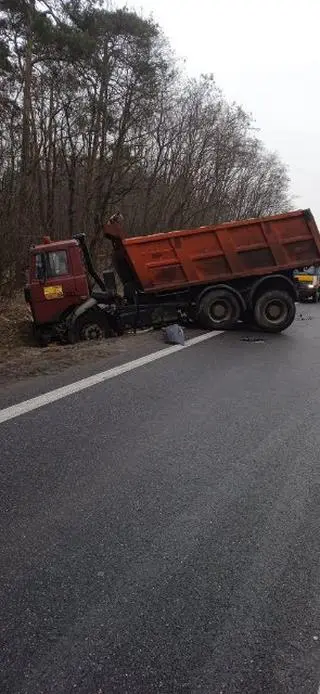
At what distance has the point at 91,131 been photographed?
2338 centimetres

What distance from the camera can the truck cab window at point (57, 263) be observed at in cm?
1131

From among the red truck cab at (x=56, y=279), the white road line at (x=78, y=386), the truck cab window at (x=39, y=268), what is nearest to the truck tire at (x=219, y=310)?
the white road line at (x=78, y=386)

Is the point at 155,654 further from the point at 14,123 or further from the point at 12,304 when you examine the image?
the point at 14,123

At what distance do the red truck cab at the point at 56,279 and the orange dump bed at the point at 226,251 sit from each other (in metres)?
1.30

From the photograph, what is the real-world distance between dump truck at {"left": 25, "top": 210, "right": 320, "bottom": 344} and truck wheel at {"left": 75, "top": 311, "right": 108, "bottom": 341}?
16cm

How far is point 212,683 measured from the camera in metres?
2.25

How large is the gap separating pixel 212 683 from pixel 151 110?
26.9 metres

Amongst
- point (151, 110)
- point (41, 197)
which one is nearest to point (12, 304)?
point (41, 197)

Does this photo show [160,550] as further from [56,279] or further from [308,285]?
[308,285]

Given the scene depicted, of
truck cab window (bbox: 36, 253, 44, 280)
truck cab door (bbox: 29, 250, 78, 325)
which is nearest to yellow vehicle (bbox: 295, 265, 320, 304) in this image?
truck cab door (bbox: 29, 250, 78, 325)

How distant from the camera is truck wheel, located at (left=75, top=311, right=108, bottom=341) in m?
11.5

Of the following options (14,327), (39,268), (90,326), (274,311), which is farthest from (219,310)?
(14,327)

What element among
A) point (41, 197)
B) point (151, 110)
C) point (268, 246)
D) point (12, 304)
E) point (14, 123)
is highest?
point (151, 110)

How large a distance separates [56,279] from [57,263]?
0.32 metres
